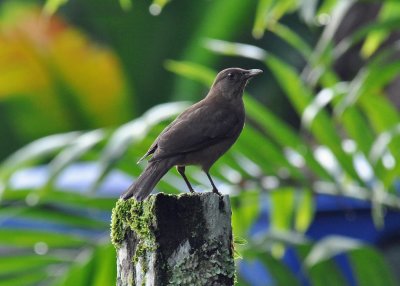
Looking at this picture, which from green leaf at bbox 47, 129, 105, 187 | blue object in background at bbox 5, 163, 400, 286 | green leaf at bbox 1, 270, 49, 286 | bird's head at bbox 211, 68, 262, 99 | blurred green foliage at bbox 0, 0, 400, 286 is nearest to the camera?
bird's head at bbox 211, 68, 262, 99

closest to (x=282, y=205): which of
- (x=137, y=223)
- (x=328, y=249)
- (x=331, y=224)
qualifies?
(x=328, y=249)

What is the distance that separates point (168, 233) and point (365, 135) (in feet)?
7.59

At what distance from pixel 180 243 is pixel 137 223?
0.40ft

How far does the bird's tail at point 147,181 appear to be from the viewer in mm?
2352

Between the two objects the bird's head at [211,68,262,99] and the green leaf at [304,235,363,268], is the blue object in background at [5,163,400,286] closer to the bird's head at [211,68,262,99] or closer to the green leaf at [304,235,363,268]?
the green leaf at [304,235,363,268]

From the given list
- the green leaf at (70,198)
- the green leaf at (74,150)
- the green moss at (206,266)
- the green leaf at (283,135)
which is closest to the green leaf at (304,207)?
the green leaf at (283,135)

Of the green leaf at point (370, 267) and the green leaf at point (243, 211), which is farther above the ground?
the green leaf at point (243, 211)

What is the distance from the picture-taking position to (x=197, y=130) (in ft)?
9.63

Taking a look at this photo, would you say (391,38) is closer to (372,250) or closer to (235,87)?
(372,250)

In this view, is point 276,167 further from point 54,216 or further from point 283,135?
point 54,216

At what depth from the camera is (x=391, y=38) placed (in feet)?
29.2

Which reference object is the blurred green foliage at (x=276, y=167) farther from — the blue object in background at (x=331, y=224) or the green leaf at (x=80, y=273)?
the blue object in background at (x=331, y=224)

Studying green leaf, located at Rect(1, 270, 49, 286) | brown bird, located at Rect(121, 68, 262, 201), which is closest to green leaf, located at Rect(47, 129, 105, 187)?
green leaf, located at Rect(1, 270, 49, 286)

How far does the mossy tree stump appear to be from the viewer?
217cm
